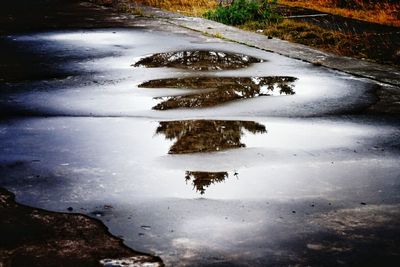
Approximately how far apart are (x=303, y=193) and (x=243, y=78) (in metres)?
3.83

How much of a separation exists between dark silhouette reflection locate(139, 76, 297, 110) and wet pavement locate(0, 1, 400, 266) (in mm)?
25

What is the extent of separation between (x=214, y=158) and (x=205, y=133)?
681mm

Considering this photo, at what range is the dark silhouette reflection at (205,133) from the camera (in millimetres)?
5020

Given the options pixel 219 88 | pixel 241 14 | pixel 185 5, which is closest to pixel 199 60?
pixel 219 88

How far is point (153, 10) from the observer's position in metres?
14.9

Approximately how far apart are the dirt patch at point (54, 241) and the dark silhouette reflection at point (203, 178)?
35.9 inches

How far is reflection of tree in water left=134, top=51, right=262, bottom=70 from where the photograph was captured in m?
8.47

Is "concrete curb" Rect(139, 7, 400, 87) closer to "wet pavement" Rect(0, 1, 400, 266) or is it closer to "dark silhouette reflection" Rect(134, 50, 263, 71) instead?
"wet pavement" Rect(0, 1, 400, 266)

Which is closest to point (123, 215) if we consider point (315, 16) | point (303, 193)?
point (303, 193)

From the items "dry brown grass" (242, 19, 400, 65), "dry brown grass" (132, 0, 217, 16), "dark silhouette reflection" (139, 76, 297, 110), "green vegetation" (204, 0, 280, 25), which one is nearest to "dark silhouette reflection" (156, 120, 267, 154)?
"dark silhouette reflection" (139, 76, 297, 110)

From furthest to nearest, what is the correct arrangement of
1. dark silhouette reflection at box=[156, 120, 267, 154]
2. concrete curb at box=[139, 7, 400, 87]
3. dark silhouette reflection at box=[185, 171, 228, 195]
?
concrete curb at box=[139, 7, 400, 87] → dark silhouette reflection at box=[156, 120, 267, 154] → dark silhouette reflection at box=[185, 171, 228, 195]

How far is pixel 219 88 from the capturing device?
23.5 feet

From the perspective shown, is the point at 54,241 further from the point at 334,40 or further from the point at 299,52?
the point at 334,40

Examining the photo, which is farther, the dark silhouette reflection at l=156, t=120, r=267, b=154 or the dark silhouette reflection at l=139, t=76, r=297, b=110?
the dark silhouette reflection at l=139, t=76, r=297, b=110
